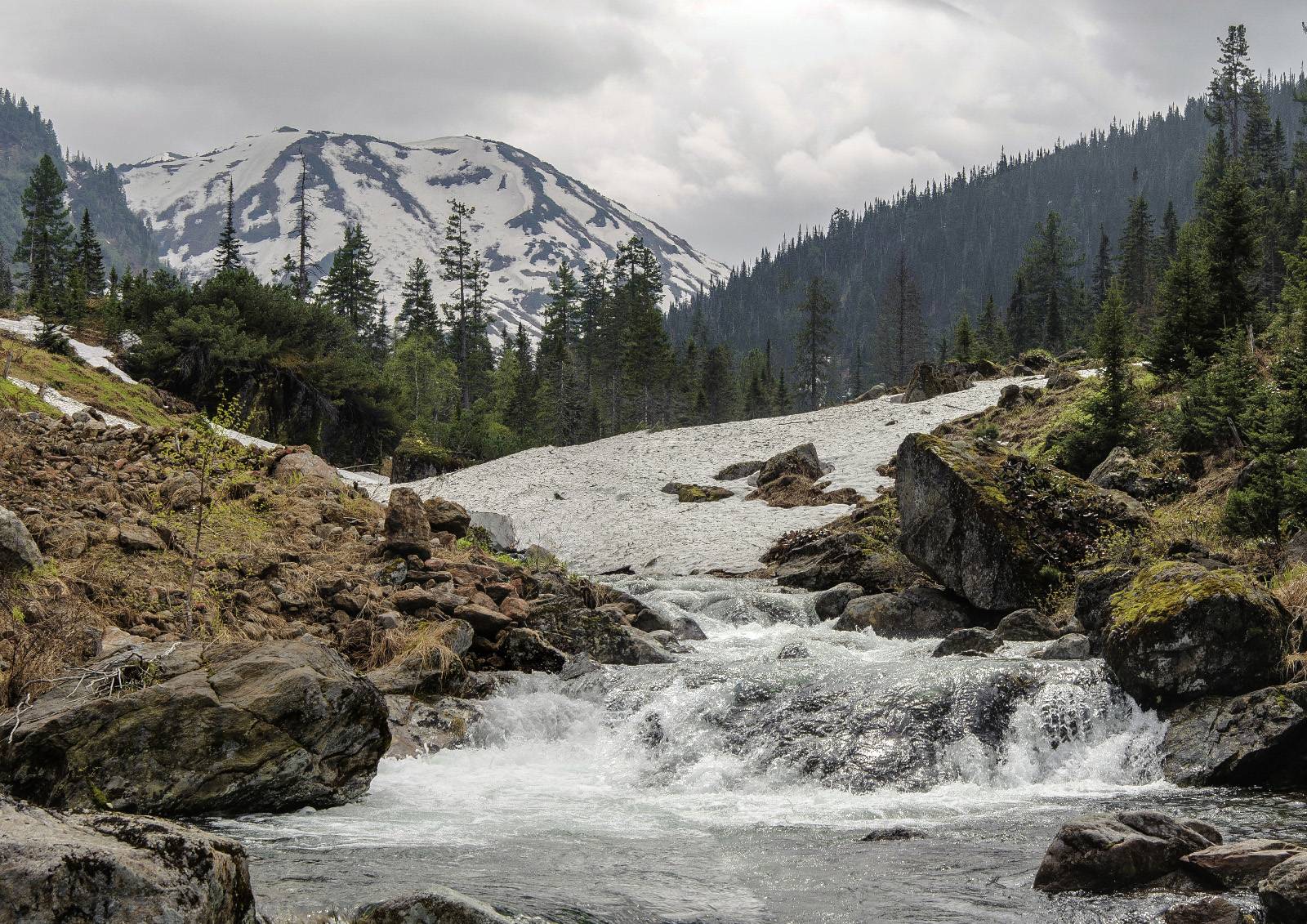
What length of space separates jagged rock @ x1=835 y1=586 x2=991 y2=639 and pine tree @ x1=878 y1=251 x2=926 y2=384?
278 feet

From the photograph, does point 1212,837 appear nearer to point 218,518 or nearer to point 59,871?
point 59,871

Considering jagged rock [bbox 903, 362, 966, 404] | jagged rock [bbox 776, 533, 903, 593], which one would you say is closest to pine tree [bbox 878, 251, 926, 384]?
jagged rock [bbox 903, 362, 966, 404]

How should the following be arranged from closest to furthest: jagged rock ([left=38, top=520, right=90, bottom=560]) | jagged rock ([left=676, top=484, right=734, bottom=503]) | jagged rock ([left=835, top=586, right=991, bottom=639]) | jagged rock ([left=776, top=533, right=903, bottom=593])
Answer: jagged rock ([left=38, top=520, right=90, bottom=560])
jagged rock ([left=835, top=586, right=991, bottom=639])
jagged rock ([left=776, top=533, right=903, bottom=593])
jagged rock ([left=676, top=484, right=734, bottom=503])

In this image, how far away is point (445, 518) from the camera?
57.8 feet

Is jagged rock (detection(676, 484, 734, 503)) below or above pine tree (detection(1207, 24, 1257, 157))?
below

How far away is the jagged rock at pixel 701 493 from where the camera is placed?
33156 mm

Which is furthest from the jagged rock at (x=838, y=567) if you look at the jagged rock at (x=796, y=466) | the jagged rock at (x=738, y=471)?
the jagged rock at (x=738, y=471)

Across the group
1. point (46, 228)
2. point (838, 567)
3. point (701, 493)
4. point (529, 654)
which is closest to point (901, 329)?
point (701, 493)

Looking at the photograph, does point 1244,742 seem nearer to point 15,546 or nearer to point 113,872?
point 113,872

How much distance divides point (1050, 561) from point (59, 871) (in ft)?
45.2

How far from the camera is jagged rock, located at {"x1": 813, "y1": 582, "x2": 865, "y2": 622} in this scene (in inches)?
675

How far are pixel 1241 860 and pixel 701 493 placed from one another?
1101 inches

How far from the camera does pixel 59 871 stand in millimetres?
3742

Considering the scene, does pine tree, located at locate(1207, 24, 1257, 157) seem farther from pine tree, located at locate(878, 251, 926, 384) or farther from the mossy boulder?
the mossy boulder
